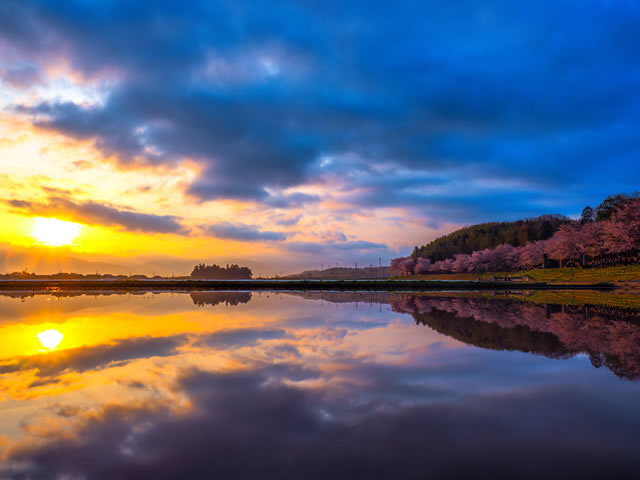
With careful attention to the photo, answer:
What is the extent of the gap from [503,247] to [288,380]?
184215 millimetres

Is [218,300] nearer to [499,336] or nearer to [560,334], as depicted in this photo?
[499,336]

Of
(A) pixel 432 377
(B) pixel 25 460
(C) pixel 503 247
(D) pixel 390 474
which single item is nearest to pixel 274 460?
(D) pixel 390 474

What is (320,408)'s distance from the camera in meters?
7.54

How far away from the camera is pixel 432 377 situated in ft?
33.0

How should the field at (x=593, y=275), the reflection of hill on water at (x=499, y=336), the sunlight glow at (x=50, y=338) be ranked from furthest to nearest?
the field at (x=593, y=275) → the sunlight glow at (x=50, y=338) → the reflection of hill on water at (x=499, y=336)

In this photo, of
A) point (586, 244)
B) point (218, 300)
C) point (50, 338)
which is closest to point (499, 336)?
point (50, 338)

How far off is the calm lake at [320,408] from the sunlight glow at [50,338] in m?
0.23

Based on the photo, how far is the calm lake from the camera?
5.31 meters

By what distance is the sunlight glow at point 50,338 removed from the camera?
49.5 ft

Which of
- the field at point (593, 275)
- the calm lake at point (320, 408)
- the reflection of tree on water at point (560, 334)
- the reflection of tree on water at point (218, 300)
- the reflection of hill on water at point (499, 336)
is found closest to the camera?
the calm lake at point (320, 408)

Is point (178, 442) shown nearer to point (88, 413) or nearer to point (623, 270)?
point (88, 413)

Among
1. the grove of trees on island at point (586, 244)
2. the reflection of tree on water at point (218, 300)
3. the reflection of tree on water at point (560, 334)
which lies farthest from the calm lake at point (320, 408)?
the grove of trees on island at point (586, 244)

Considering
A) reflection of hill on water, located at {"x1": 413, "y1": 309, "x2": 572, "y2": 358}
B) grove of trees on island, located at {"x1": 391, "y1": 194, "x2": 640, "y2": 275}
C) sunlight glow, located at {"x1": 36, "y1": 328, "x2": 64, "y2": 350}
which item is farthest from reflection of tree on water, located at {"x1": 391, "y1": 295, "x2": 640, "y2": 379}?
grove of trees on island, located at {"x1": 391, "y1": 194, "x2": 640, "y2": 275}

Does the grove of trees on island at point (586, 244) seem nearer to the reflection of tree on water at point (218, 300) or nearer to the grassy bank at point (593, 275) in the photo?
the grassy bank at point (593, 275)
